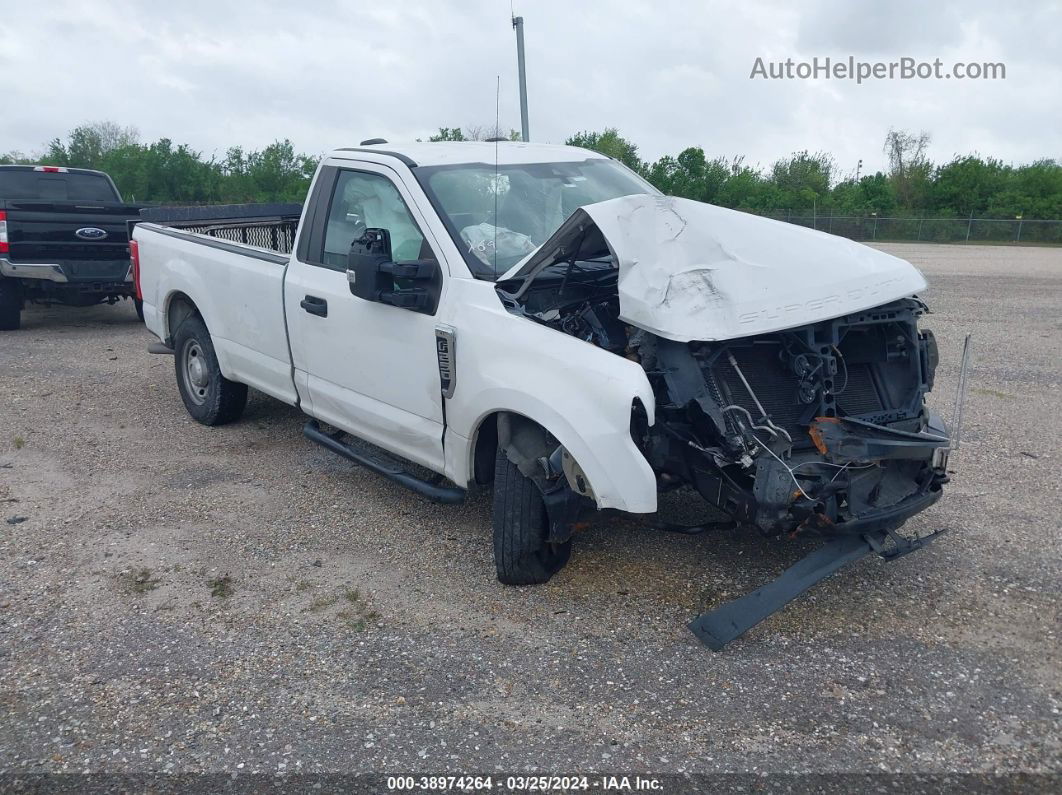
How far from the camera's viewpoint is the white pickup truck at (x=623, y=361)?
3836 mm

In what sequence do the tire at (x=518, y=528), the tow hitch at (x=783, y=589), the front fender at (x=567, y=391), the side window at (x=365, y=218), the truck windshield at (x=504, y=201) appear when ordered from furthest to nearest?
the side window at (x=365, y=218)
the truck windshield at (x=504, y=201)
the tire at (x=518, y=528)
the tow hitch at (x=783, y=589)
the front fender at (x=567, y=391)

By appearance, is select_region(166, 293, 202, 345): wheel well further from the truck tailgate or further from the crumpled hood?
the truck tailgate

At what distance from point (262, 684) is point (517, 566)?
4.23 ft

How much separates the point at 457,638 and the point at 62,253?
9.12 m

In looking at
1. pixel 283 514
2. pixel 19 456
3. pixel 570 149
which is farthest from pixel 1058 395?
pixel 19 456

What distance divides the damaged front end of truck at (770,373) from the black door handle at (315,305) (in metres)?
1.55

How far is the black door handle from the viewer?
211 inches

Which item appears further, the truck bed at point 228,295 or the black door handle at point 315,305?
the truck bed at point 228,295

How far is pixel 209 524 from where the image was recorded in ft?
17.8

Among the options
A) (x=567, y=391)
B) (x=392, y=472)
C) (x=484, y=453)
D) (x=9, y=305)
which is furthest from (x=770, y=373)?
(x=9, y=305)

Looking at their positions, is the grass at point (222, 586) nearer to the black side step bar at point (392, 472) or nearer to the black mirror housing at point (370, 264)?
the black side step bar at point (392, 472)

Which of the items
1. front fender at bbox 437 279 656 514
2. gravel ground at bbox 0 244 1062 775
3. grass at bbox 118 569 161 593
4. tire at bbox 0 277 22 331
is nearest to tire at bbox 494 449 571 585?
gravel ground at bbox 0 244 1062 775

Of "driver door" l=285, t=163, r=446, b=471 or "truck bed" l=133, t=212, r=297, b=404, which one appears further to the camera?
"truck bed" l=133, t=212, r=297, b=404

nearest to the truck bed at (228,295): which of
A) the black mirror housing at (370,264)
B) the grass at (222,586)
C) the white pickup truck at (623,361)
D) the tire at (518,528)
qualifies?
the white pickup truck at (623,361)
